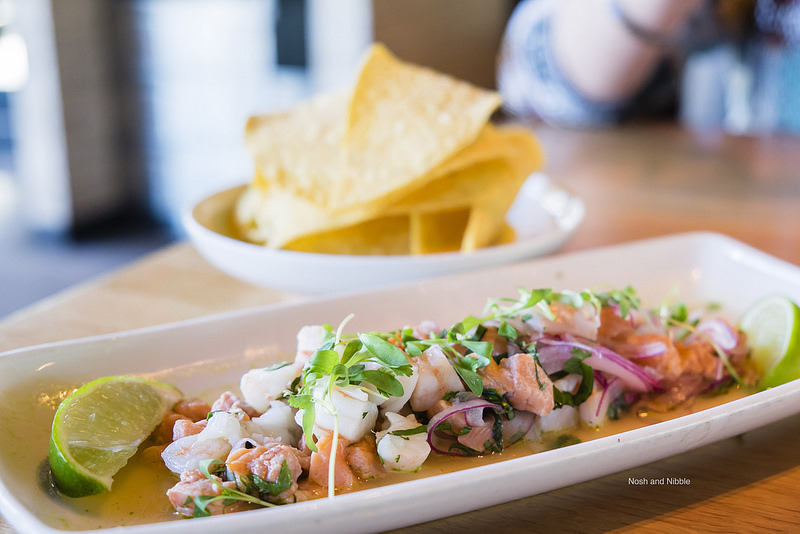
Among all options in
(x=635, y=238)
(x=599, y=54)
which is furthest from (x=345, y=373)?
(x=599, y=54)

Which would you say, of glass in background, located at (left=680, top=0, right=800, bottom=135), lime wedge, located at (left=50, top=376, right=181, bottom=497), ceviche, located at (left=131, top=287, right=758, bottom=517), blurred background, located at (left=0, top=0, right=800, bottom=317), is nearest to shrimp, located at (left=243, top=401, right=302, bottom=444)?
ceviche, located at (left=131, top=287, right=758, bottom=517)

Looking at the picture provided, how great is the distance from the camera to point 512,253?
3.91ft

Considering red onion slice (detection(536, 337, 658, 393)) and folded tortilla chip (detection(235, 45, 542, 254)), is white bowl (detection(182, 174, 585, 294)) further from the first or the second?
red onion slice (detection(536, 337, 658, 393))

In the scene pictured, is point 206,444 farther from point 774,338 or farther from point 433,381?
point 774,338

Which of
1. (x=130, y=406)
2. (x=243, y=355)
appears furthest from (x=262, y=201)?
(x=130, y=406)

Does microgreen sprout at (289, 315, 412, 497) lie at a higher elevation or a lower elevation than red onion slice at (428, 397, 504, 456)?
higher

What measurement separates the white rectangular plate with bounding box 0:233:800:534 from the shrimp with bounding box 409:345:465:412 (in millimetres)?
165

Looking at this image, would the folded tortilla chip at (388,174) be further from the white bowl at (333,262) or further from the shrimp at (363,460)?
the shrimp at (363,460)

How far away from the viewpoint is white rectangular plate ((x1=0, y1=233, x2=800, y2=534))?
2.00 ft

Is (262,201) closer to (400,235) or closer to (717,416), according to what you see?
(400,235)

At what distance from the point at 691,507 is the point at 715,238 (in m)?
0.71

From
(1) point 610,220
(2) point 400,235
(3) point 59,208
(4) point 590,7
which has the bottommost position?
(3) point 59,208

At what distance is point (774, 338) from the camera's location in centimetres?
96

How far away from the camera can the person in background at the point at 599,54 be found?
2.70 metres
